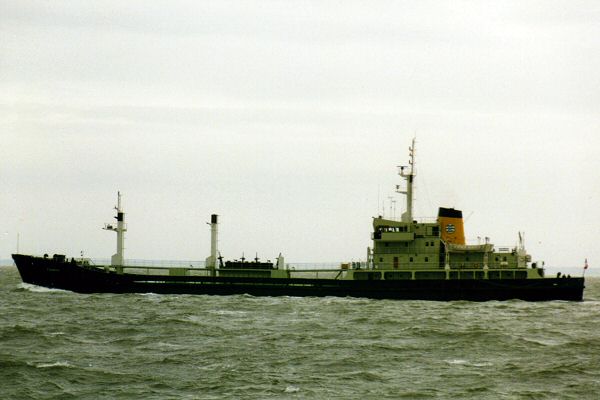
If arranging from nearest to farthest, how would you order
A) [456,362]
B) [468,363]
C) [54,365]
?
[54,365] < [468,363] < [456,362]

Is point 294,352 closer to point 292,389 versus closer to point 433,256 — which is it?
point 292,389

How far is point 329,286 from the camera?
60844 mm

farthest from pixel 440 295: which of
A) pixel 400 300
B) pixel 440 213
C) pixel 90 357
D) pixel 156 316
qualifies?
pixel 90 357

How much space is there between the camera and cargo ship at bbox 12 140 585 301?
197ft

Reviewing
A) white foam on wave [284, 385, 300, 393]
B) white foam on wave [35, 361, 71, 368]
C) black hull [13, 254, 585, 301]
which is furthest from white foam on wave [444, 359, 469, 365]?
black hull [13, 254, 585, 301]

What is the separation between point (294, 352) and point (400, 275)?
29.8 meters

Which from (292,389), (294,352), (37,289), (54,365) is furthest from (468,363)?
(37,289)

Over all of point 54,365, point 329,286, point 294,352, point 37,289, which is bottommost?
point 54,365

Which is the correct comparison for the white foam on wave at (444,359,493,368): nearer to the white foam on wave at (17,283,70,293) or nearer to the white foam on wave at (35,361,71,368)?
the white foam on wave at (35,361,71,368)

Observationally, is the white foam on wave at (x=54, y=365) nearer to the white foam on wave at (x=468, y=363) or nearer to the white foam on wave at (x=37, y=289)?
the white foam on wave at (x=468, y=363)

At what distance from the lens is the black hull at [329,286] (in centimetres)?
5997

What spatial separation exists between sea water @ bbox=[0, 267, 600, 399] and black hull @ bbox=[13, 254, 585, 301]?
7579 millimetres

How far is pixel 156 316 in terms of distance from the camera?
44281 millimetres

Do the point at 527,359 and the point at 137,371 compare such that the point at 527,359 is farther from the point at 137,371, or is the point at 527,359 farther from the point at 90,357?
the point at 90,357
